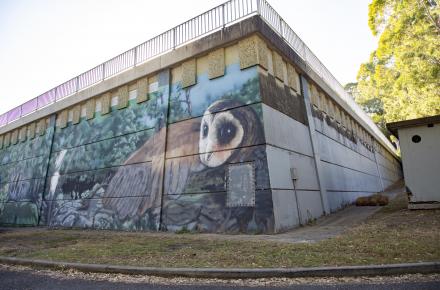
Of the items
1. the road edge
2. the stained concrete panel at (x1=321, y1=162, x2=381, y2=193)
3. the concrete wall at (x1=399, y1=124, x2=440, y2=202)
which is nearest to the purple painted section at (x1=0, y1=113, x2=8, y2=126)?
the road edge

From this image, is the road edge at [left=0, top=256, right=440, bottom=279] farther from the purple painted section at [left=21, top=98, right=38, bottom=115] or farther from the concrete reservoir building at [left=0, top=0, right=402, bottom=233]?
the purple painted section at [left=21, top=98, right=38, bottom=115]

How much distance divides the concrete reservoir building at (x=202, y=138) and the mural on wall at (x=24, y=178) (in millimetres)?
232

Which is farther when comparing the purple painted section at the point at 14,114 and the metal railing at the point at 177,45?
the purple painted section at the point at 14,114

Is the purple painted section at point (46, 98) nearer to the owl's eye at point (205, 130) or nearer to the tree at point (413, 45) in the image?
the owl's eye at point (205, 130)

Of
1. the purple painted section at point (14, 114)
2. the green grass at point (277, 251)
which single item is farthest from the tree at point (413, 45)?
the purple painted section at point (14, 114)

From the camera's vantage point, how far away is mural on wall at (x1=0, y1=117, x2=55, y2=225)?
18.0 metres

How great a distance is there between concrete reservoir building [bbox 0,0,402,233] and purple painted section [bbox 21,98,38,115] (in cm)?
381

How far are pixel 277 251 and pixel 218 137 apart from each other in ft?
16.6

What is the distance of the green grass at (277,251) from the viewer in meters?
4.85

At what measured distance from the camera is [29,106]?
21.3 metres

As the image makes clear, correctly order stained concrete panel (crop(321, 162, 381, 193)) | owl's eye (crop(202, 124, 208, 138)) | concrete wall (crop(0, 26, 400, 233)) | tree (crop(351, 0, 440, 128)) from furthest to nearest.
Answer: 1. tree (crop(351, 0, 440, 128))
2. stained concrete panel (crop(321, 162, 381, 193))
3. owl's eye (crop(202, 124, 208, 138))
4. concrete wall (crop(0, 26, 400, 233))

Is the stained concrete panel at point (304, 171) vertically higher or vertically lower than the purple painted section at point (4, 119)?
lower

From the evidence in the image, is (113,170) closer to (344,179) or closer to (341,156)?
(344,179)

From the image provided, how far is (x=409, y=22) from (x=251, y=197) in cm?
1460
